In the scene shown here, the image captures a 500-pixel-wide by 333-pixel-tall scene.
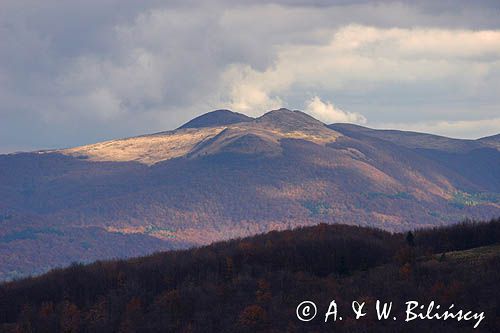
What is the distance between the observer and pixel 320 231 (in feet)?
493

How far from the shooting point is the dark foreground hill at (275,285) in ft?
325

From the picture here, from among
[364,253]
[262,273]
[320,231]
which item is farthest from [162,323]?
[320,231]

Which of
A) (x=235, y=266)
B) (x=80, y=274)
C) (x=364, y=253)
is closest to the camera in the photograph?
(x=364, y=253)

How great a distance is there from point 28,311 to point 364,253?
4610 cm

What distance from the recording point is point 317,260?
132 metres

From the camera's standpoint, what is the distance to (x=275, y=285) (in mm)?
120750

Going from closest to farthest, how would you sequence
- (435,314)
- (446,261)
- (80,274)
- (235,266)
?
(435,314) < (446,261) < (235,266) < (80,274)

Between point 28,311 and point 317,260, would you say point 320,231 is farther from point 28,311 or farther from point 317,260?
Answer: point 28,311

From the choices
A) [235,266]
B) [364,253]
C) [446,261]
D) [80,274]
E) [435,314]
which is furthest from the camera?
[80,274]

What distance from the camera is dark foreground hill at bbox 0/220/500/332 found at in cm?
9908

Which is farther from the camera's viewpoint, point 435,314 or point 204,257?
point 204,257

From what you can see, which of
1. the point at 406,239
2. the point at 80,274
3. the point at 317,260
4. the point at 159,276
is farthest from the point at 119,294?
the point at 406,239

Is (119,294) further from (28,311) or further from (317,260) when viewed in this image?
(317,260)

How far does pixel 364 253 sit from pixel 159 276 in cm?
3057
